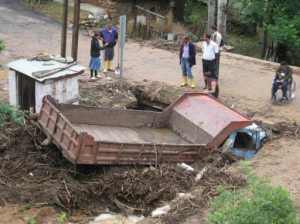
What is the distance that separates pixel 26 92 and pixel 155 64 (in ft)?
20.8

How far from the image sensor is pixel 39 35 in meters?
25.4

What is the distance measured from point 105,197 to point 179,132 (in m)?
3.30

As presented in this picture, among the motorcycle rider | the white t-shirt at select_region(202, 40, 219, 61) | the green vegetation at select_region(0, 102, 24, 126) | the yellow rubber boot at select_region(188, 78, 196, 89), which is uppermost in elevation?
the white t-shirt at select_region(202, 40, 219, 61)

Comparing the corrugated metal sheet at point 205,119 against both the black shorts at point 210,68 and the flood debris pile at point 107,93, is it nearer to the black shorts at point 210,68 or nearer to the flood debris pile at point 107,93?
the flood debris pile at point 107,93

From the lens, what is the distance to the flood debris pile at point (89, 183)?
1212 cm

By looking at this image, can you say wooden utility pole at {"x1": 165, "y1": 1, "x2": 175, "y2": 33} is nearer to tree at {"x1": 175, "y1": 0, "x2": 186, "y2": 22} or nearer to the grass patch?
tree at {"x1": 175, "y1": 0, "x2": 186, "y2": 22}

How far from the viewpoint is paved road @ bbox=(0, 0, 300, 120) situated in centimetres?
1837

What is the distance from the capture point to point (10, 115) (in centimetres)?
1528

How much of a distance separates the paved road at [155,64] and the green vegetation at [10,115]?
217 inches

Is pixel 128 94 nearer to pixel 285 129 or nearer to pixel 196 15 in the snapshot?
pixel 285 129

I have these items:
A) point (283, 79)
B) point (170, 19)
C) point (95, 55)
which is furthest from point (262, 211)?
point (170, 19)

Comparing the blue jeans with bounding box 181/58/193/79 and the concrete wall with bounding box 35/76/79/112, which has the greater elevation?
the blue jeans with bounding box 181/58/193/79

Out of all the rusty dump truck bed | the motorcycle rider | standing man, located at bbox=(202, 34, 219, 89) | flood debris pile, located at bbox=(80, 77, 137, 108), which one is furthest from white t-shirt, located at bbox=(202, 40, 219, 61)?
the rusty dump truck bed

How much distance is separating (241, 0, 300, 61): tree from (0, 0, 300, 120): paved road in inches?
89.6
